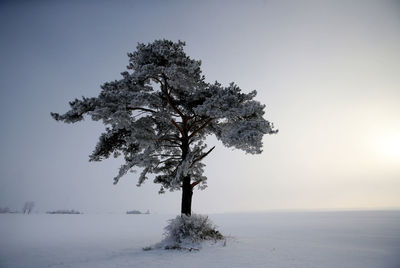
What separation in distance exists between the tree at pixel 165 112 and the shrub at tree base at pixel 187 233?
145 cm

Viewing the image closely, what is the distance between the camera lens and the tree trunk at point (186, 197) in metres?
12.9

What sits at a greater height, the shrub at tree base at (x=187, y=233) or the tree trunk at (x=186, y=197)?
the tree trunk at (x=186, y=197)

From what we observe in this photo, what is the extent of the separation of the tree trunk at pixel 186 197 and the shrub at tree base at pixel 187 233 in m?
1.02

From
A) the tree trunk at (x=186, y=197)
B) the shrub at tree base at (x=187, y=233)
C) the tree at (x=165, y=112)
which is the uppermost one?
the tree at (x=165, y=112)

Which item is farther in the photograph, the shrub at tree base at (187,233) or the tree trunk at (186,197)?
the tree trunk at (186,197)

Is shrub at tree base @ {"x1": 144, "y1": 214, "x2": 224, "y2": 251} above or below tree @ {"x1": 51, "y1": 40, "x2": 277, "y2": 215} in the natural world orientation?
below

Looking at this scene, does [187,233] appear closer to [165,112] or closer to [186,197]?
[186,197]

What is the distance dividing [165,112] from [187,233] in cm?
667

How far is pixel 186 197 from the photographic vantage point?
43.1ft

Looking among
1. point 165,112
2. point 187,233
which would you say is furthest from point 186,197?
point 165,112

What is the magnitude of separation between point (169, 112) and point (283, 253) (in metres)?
9.43

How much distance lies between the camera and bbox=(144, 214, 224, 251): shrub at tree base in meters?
10.7

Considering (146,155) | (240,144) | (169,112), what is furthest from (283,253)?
(169,112)

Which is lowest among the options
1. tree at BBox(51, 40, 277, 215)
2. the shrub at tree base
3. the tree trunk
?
the shrub at tree base
